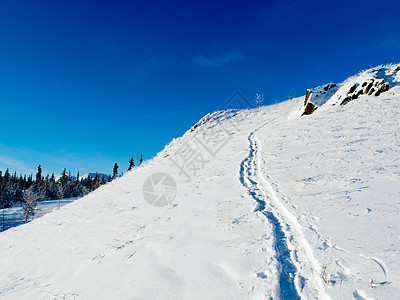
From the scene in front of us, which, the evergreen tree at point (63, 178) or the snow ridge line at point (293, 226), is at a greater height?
the evergreen tree at point (63, 178)

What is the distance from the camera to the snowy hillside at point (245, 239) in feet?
9.27

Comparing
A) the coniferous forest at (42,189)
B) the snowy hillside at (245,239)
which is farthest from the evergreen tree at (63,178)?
the snowy hillside at (245,239)

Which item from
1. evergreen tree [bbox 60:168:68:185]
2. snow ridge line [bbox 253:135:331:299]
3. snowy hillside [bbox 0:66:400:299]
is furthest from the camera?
evergreen tree [bbox 60:168:68:185]

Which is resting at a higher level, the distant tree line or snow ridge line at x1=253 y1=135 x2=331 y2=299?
the distant tree line

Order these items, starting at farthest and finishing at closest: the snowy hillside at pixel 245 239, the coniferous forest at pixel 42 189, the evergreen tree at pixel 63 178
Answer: the evergreen tree at pixel 63 178 → the coniferous forest at pixel 42 189 → the snowy hillside at pixel 245 239

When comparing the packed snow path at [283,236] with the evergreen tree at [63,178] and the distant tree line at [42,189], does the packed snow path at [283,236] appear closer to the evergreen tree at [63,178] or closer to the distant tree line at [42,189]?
the distant tree line at [42,189]

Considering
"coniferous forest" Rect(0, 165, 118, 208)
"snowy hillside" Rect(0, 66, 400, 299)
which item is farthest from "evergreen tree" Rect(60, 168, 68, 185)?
"snowy hillside" Rect(0, 66, 400, 299)

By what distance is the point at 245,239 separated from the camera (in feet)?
12.8

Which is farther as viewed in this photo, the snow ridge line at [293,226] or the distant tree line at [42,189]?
the distant tree line at [42,189]

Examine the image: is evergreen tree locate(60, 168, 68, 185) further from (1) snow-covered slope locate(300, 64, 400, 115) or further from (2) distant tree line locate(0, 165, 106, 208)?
(1) snow-covered slope locate(300, 64, 400, 115)

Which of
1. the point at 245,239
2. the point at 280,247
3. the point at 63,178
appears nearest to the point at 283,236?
the point at 280,247

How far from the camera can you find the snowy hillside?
111 inches

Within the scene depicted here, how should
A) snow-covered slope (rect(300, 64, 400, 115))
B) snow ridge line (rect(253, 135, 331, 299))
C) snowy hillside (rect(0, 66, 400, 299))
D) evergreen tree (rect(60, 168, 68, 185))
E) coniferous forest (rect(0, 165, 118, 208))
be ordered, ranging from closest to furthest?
snow ridge line (rect(253, 135, 331, 299))
snowy hillside (rect(0, 66, 400, 299))
snow-covered slope (rect(300, 64, 400, 115))
coniferous forest (rect(0, 165, 118, 208))
evergreen tree (rect(60, 168, 68, 185))

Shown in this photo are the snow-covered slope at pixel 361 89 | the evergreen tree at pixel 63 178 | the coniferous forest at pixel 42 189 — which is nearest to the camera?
the snow-covered slope at pixel 361 89
